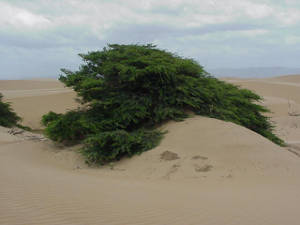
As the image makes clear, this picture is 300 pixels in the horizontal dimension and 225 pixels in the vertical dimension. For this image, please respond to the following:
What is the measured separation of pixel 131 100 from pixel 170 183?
3.96 meters

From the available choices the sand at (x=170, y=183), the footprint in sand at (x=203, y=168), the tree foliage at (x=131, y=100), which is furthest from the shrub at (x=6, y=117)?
the footprint in sand at (x=203, y=168)

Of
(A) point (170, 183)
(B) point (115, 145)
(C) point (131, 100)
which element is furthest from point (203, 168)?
(C) point (131, 100)

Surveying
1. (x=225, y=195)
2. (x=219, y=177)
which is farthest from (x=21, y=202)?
(x=219, y=177)

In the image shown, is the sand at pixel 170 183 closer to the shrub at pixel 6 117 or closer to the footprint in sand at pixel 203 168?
the footprint in sand at pixel 203 168

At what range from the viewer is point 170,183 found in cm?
730

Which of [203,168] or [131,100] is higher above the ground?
[131,100]

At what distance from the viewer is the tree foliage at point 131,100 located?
31.2 ft

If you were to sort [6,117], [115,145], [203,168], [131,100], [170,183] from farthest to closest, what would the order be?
[6,117] → [131,100] → [115,145] → [203,168] → [170,183]

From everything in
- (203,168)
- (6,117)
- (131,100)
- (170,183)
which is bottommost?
(170,183)

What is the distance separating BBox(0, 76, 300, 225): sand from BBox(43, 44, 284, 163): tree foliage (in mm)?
560

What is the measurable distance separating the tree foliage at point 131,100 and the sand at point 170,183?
1.84 feet

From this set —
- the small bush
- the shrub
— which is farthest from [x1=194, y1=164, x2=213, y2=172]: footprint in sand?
the shrub

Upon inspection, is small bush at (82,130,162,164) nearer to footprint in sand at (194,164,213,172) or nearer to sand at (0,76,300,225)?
sand at (0,76,300,225)

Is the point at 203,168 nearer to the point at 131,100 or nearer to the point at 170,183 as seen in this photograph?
the point at 170,183
